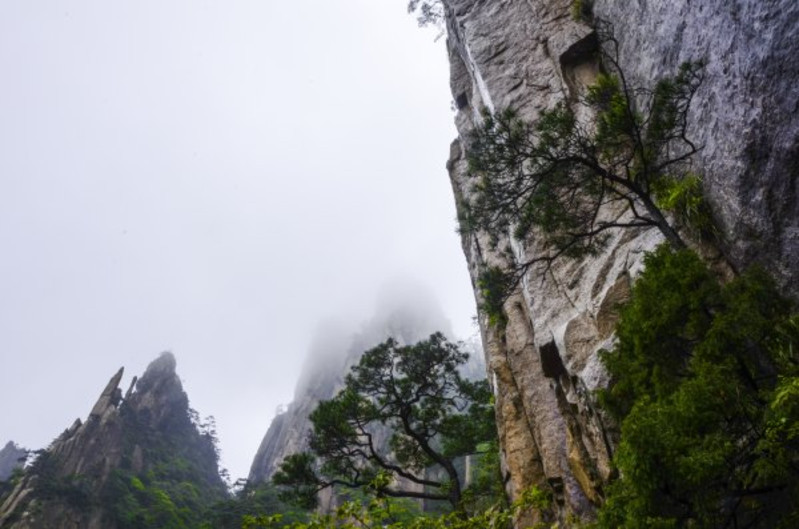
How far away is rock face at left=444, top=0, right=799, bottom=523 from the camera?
502cm

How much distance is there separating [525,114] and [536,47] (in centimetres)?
224

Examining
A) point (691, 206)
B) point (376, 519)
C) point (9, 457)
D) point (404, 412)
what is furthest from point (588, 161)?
point (9, 457)

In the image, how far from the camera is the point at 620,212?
27.6 ft

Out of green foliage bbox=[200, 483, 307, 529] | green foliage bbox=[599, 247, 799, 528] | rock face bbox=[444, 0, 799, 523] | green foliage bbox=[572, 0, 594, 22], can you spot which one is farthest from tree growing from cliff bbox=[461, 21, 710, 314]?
green foliage bbox=[200, 483, 307, 529]

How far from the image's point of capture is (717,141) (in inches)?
232

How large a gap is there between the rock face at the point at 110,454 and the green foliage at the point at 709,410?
135 ft

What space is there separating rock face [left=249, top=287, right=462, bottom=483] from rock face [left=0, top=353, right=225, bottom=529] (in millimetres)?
7703

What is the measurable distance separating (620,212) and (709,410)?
553cm

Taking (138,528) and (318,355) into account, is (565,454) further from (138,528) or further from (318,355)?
(318,355)

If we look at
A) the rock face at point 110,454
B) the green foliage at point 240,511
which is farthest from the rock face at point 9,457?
the green foliage at point 240,511

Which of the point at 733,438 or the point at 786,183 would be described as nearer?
the point at 733,438

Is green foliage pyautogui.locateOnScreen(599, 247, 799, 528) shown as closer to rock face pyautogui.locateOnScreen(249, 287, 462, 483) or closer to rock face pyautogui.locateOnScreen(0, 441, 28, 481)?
rock face pyautogui.locateOnScreen(249, 287, 462, 483)

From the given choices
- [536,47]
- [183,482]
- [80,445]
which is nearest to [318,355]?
[183,482]

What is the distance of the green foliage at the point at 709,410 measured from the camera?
3299 mm
